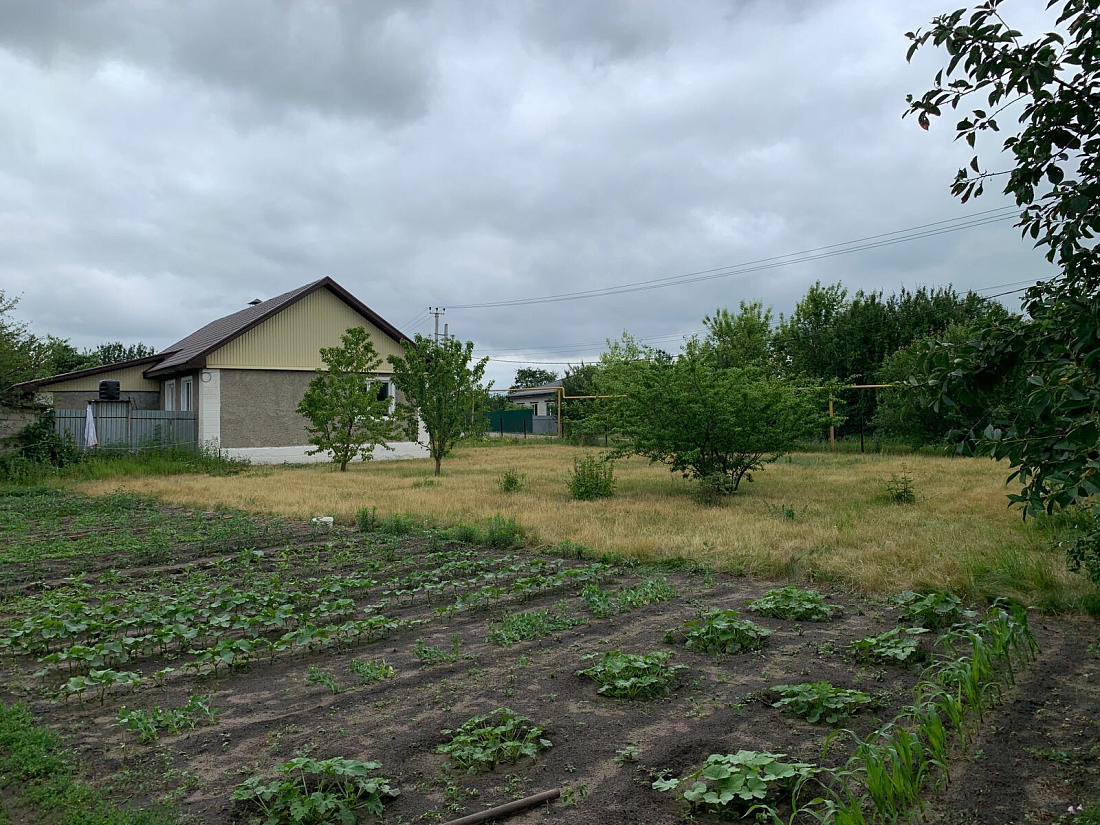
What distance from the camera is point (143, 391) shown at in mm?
25172

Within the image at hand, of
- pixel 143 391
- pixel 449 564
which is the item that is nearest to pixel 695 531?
pixel 449 564

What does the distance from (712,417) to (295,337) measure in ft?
54.0

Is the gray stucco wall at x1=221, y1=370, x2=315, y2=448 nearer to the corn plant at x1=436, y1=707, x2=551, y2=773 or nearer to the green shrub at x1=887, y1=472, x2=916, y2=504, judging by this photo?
the green shrub at x1=887, y1=472, x2=916, y2=504

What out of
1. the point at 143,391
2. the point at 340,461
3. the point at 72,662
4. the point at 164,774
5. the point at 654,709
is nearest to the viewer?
the point at 164,774

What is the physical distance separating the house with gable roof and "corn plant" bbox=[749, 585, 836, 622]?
58.7ft

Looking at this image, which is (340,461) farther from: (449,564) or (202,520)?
(449,564)

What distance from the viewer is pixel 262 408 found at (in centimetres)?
2300

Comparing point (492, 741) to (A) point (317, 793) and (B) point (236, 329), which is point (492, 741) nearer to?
(A) point (317, 793)

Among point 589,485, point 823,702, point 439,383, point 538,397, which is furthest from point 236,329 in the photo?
point 538,397

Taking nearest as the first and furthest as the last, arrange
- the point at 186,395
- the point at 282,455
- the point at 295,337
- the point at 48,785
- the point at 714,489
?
the point at 48,785 → the point at 714,489 → the point at 282,455 → the point at 186,395 → the point at 295,337

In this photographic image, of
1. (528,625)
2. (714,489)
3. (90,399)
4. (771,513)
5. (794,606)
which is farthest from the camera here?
(90,399)

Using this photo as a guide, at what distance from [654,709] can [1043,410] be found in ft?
7.16

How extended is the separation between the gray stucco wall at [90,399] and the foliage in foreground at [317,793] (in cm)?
2076

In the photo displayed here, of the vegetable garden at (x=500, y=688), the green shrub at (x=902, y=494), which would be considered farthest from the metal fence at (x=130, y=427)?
the green shrub at (x=902, y=494)
